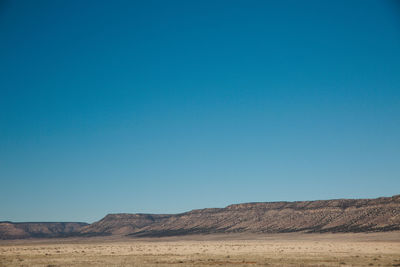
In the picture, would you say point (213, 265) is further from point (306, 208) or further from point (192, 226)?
point (192, 226)

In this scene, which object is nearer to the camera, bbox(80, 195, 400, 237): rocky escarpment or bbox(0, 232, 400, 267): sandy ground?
bbox(0, 232, 400, 267): sandy ground

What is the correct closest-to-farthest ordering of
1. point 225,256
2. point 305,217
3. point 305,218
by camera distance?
point 225,256 < point 305,218 < point 305,217

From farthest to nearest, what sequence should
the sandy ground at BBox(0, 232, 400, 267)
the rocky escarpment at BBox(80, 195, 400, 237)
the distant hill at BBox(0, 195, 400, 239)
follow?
1. the rocky escarpment at BBox(80, 195, 400, 237)
2. the distant hill at BBox(0, 195, 400, 239)
3. the sandy ground at BBox(0, 232, 400, 267)

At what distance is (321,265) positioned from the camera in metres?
36.1

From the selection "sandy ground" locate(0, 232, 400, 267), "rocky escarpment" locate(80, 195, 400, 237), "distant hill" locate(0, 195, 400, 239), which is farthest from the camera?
"rocky escarpment" locate(80, 195, 400, 237)

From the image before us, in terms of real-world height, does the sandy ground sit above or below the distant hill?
below

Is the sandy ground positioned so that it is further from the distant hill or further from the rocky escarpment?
the rocky escarpment

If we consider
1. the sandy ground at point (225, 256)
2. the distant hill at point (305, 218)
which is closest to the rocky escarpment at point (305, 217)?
the distant hill at point (305, 218)

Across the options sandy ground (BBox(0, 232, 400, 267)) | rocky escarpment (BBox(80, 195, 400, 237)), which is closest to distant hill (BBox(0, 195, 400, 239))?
rocky escarpment (BBox(80, 195, 400, 237))

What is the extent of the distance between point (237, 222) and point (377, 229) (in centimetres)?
7006

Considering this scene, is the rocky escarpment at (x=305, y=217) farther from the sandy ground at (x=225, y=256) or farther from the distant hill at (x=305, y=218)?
the sandy ground at (x=225, y=256)

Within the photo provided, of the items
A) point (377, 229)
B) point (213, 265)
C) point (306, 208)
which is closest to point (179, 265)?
point (213, 265)

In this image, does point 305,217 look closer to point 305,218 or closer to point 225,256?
point 305,218

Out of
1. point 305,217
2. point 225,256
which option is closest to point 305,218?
point 305,217
